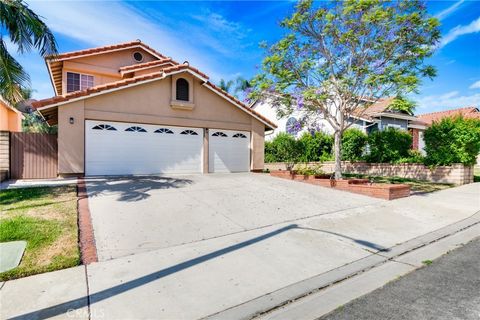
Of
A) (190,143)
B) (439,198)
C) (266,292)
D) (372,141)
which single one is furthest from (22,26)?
(372,141)

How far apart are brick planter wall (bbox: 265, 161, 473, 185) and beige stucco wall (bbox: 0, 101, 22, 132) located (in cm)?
2145

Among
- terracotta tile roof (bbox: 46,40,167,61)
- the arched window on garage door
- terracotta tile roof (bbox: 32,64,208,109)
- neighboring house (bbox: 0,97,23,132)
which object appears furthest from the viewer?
neighboring house (bbox: 0,97,23,132)

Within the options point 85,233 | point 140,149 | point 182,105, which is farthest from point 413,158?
point 85,233

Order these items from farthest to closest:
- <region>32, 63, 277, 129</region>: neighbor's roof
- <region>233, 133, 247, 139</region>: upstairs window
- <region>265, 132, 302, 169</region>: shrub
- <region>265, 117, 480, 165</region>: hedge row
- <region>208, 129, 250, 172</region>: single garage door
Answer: <region>265, 132, 302, 169</region>: shrub → <region>233, 133, 247, 139</region>: upstairs window → <region>208, 129, 250, 172</region>: single garage door → <region>265, 117, 480, 165</region>: hedge row → <region>32, 63, 277, 129</region>: neighbor's roof

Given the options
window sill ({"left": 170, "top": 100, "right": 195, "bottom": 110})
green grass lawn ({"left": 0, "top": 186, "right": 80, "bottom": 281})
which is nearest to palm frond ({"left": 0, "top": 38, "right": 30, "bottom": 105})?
green grass lawn ({"left": 0, "top": 186, "right": 80, "bottom": 281})

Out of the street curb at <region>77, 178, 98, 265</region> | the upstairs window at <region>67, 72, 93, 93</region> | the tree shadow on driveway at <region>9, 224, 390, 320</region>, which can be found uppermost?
the upstairs window at <region>67, 72, 93, 93</region>

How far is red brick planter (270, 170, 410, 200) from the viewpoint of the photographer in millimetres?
9836

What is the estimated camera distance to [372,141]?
677 inches

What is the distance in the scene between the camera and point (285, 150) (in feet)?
63.8

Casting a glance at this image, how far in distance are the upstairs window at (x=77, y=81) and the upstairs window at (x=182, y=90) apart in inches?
277

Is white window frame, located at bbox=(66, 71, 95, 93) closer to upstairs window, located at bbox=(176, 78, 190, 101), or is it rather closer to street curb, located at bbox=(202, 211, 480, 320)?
upstairs window, located at bbox=(176, 78, 190, 101)

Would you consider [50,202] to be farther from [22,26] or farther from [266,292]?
[266,292]

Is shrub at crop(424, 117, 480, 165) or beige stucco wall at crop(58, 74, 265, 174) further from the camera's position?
shrub at crop(424, 117, 480, 165)

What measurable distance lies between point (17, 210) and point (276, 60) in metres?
10.0
